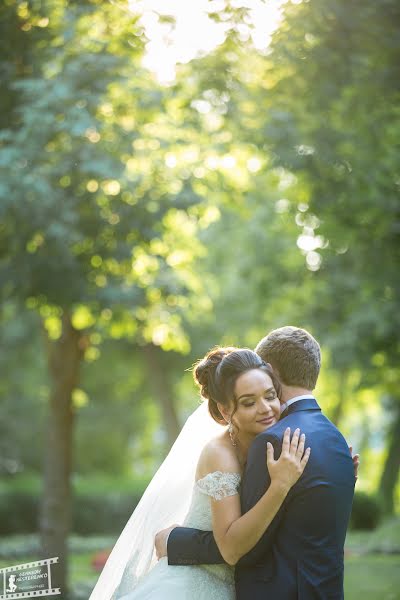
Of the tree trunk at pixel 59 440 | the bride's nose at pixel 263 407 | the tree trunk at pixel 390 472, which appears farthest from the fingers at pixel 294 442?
the tree trunk at pixel 390 472

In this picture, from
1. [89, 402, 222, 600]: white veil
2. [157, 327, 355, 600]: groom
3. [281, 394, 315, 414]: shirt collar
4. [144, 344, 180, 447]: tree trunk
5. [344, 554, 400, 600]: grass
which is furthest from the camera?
[144, 344, 180, 447]: tree trunk

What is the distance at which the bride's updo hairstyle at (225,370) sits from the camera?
12.4ft

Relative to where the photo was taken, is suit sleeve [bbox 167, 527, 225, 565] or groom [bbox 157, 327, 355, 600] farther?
suit sleeve [bbox 167, 527, 225, 565]

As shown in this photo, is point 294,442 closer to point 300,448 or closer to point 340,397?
point 300,448

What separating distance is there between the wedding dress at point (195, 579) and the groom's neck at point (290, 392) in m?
0.47

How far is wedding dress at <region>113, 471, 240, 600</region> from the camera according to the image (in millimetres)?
3846

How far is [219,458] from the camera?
3787mm

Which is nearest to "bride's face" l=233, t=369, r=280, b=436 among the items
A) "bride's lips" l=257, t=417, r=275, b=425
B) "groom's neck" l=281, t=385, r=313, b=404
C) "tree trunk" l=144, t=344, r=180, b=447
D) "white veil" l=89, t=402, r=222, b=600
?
"bride's lips" l=257, t=417, r=275, b=425

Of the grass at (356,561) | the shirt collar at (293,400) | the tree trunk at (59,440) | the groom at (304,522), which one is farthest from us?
the tree trunk at (59,440)

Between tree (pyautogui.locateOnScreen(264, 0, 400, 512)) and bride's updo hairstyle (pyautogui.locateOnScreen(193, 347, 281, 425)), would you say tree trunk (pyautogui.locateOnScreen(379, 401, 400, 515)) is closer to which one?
tree (pyautogui.locateOnScreen(264, 0, 400, 512))

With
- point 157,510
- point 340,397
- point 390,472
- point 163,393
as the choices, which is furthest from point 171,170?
point 390,472

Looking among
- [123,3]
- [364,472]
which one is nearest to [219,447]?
[123,3]

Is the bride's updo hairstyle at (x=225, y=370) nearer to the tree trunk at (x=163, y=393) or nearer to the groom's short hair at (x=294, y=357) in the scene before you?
the groom's short hair at (x=294, y=357)

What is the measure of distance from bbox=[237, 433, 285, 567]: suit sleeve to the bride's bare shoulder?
156mm
